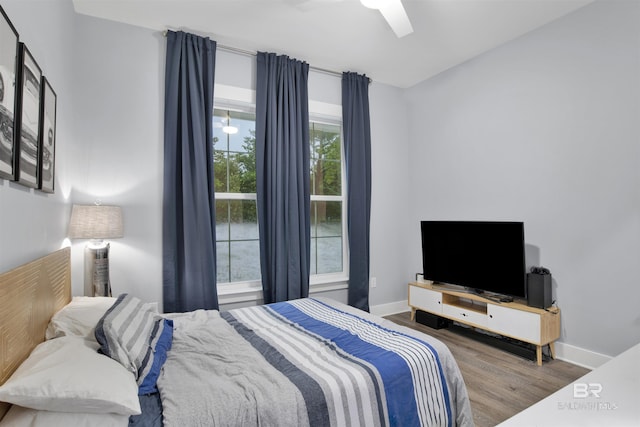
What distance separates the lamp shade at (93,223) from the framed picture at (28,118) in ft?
2.71

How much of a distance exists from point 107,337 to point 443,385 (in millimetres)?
1574

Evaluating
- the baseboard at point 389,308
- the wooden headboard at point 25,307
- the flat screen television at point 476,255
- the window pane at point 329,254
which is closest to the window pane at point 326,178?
the window pane at point 329,254

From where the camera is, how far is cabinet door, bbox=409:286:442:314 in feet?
11.5

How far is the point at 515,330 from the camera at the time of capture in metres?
2.81

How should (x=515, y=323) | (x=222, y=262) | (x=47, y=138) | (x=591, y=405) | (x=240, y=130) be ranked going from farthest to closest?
(x=240, y=130)
(x=222, y=262)
(x=515, y=323)
(x=47, y=138)
(x=591, y=405)

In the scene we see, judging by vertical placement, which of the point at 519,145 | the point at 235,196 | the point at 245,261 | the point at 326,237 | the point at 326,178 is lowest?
the point at 245,261

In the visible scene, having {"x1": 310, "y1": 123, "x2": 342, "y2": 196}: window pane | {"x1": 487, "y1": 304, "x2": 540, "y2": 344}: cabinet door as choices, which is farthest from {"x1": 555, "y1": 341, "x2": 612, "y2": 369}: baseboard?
{"x1": 310, "y1": 123, "x2": 342, "y2": 196}: window pane

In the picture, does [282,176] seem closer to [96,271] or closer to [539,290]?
[96,271]

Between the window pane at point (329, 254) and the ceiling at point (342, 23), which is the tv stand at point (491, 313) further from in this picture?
the ceiling at point (342, 23)

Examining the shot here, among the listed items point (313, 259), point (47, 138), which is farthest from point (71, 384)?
point (313, 259)

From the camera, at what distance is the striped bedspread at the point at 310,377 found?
1.29 meters

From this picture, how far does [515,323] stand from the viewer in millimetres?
2809

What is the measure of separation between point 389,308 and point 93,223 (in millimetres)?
3191

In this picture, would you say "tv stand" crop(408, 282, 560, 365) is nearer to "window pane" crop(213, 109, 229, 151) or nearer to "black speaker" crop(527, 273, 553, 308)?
"black speaker" crop(527, 273, 553, 308)
